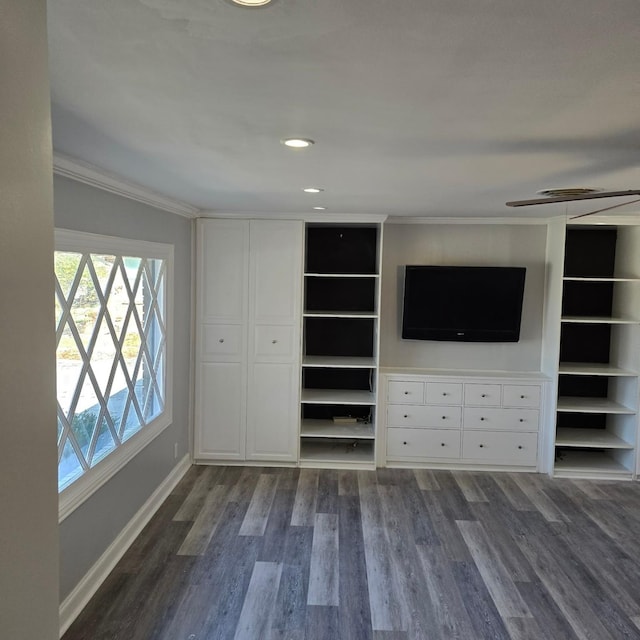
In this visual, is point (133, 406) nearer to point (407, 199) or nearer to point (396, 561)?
point (396, 561)

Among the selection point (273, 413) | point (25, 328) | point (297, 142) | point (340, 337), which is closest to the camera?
point (25, 328)

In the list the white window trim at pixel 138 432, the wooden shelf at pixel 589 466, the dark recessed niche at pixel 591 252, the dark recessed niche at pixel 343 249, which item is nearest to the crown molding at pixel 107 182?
the white window trim at pixel 138 432

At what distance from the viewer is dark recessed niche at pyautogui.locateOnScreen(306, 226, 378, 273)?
5.27 meters

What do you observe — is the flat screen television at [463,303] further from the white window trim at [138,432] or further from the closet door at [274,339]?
the white window trim at [138,432]

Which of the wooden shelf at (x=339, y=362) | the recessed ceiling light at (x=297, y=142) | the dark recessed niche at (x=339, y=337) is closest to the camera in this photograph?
the recessed ceiling light at (x=297, y=142)

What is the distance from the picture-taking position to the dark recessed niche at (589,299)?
5.18 meters

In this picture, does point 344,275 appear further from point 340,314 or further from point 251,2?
point 251,2

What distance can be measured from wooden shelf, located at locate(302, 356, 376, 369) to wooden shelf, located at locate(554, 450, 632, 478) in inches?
77.1

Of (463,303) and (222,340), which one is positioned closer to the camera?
(222,340)

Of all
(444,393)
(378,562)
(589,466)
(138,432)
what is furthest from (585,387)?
(138,432)

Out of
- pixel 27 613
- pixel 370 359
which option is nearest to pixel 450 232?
pixel 370 359

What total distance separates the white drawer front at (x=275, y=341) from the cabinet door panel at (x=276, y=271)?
0.22 feet

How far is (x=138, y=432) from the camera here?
12.1 feet

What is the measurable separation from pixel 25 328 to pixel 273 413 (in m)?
4.31
